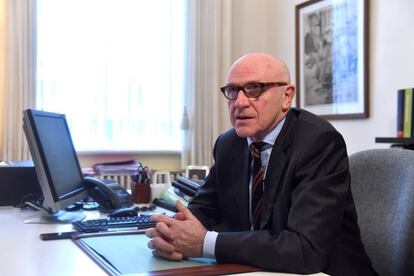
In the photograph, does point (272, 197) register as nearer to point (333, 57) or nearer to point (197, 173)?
point (197, 173)

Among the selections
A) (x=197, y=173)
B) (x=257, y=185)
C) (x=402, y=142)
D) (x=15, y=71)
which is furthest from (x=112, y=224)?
(x=15, y=71)

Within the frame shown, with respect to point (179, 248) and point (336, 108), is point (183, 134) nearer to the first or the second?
point (336, 108)

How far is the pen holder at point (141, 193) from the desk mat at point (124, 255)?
83 centimetres

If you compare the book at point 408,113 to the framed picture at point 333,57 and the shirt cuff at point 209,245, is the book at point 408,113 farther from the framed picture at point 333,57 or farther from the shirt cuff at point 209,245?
the shirt cuff at point 209,245

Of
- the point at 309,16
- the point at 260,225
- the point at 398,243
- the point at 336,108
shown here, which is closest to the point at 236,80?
the point at 260,225

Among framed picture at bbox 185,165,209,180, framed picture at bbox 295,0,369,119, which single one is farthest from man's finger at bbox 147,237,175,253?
framed picture at bbox 295,0,369,119

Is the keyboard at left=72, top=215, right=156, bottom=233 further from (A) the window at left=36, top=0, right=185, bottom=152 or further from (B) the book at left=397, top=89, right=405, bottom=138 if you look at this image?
(A) the window at left=36, top=0, right=185, bottom=152

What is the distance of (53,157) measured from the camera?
172 centimetres

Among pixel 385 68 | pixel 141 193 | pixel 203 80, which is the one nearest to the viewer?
pixel 141 193

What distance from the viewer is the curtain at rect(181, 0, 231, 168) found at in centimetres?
404

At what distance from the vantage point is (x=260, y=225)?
4.37ft

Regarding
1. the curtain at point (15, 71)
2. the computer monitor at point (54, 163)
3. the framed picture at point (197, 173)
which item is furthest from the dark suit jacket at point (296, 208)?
the curtain at point (15, 71)

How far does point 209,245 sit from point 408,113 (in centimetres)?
195

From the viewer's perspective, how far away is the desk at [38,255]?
42.1 inches
